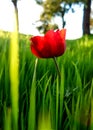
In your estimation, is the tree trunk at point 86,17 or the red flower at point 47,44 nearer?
the red flower at point 47,44

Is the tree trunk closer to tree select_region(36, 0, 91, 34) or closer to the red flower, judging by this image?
tree select_region(36, 0, 91, 34)

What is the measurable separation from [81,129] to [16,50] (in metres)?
0.33

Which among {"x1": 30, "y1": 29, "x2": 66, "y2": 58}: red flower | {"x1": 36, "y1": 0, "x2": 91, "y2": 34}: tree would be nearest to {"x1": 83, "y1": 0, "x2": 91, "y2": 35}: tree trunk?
{"x1": 36, "y1": 0, "x2": 91, "y2": 34}: tree

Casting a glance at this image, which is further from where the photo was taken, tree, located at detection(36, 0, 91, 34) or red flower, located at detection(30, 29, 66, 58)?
tree, located at detection(36, 0, 91, 34)

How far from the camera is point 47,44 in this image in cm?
100

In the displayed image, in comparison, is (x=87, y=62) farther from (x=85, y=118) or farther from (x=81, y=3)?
(x=81, y=3)

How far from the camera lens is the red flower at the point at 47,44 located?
1.01m

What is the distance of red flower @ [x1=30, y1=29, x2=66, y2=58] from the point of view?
1.01 metres

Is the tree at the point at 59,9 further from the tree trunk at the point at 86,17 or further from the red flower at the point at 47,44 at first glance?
the red flower at the point at 47,44

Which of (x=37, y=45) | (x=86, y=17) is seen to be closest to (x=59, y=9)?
(x=86, y=17)

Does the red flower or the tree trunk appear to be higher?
the tree trunk

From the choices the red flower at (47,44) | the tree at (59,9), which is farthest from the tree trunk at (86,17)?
the red flower at (47,44)

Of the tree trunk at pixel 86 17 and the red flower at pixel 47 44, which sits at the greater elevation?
the tree trunk at pixel 86 17

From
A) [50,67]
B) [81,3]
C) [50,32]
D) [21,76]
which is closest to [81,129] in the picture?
[50,32]
